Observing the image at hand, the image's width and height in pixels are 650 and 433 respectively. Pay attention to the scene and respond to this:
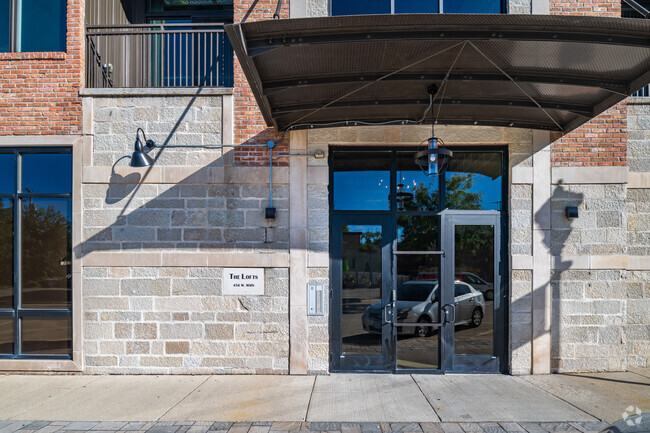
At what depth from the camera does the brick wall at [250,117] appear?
6938 mm

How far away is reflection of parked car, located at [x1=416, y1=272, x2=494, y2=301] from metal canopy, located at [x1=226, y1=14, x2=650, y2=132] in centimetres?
244

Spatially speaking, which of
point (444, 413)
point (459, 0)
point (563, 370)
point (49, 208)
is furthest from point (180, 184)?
point (563, 370)

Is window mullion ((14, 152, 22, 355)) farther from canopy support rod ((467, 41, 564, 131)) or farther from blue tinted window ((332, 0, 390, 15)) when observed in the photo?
canopy support rod ((467, 41, 564, 131))

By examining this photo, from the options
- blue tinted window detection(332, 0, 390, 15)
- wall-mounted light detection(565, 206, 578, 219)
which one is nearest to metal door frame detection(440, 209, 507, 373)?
wall-mounted light detection(565, 206, 578, 219)

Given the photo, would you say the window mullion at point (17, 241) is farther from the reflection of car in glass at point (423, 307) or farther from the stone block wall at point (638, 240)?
the stone block wall at point (638, 240)

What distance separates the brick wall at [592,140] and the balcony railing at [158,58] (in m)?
5.60

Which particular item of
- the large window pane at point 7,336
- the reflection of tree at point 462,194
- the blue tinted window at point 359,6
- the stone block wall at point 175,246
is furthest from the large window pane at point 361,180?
the large window pane at point 7,336

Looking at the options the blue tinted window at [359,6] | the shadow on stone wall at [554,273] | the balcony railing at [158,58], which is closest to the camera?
the shadow on stone wall at [554,273]

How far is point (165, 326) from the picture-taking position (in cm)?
684

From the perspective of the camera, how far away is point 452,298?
22.8 feet

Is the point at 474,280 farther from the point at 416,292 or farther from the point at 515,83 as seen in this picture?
the point at 515,83

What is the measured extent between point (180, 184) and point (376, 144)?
325cm

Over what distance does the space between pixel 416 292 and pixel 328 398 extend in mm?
2243

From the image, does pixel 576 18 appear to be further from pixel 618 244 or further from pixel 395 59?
pixel 618 244
